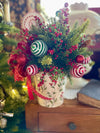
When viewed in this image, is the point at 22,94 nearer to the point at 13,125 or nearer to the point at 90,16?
the point at 13,125

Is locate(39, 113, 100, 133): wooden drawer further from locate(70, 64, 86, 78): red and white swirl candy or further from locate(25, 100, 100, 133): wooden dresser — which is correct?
locate(70, 64, 86, 78): red and white swirl candy

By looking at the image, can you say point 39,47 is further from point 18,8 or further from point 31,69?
point 18,8

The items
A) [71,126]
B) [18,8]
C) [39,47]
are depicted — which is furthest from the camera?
[18,8]

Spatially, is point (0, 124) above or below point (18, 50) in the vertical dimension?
below

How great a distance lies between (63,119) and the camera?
737 mm

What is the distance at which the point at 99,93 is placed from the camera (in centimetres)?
73

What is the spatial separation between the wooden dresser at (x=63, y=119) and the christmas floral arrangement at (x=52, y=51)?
0.13m

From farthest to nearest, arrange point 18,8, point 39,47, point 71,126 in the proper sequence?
point 18,8 < point 71,126 < point 39,47

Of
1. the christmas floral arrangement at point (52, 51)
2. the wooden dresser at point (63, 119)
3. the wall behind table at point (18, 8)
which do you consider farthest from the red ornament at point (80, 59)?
the wall behind table at point (18, 8)

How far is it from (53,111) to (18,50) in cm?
34

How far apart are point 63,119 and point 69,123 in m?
0.04

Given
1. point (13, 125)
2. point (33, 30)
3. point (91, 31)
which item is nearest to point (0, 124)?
point (13, 125)

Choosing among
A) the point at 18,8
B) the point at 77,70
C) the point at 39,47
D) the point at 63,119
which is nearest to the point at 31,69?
the point at 39,47

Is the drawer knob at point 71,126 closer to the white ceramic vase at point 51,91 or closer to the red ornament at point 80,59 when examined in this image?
the white ceramic vase at point 51,91
